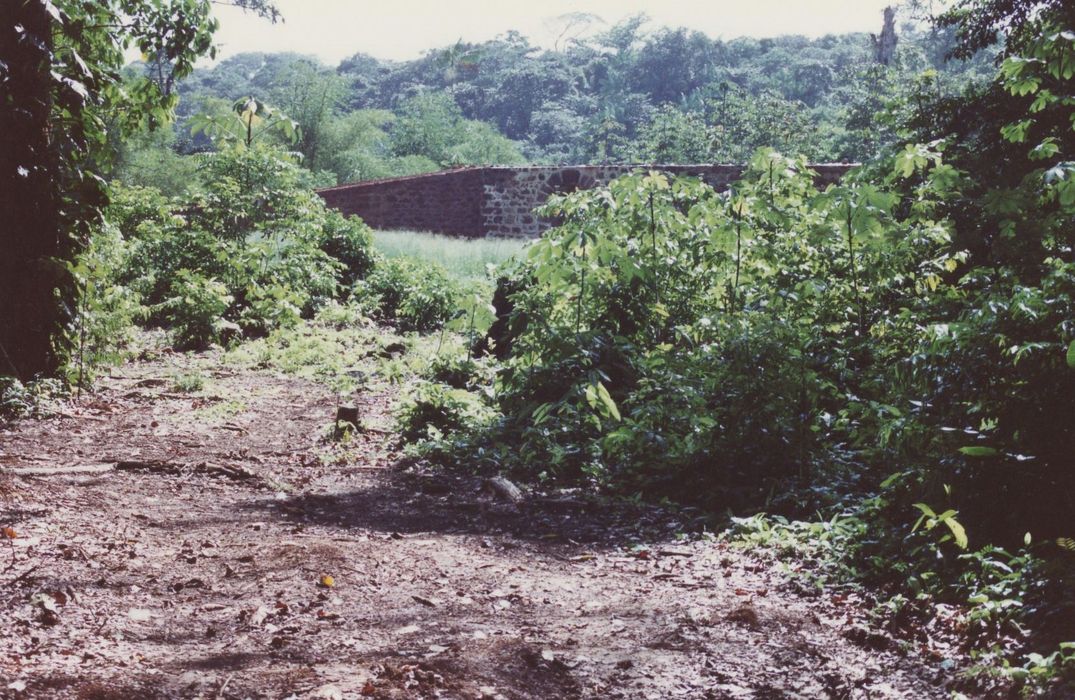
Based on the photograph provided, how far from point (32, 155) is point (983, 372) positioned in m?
5.85

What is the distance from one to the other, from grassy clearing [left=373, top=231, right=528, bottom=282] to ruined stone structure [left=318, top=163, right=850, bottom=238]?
115 cm

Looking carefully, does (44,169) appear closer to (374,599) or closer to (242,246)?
(374,599)

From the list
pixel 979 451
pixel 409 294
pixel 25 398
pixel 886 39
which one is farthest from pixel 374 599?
pixel 886 39

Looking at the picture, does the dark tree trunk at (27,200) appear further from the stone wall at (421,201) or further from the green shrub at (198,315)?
the stone wall at (421,201)

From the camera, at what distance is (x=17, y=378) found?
19.9 feet

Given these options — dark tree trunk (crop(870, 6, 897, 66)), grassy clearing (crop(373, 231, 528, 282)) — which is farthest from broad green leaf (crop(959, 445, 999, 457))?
dark tree trunk (crop(870, 6, 897, 66))

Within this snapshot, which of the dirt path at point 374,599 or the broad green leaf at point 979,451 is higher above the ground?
the broad green leaf at point 979,451

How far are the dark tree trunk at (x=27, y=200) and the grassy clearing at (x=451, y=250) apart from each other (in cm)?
790

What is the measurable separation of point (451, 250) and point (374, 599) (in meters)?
13.3

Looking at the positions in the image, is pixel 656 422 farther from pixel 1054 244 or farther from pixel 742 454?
pixel 1054 244

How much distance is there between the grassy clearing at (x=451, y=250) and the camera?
590 inches

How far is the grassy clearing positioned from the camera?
14992mm

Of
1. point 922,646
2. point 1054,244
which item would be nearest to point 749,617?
point 922,646

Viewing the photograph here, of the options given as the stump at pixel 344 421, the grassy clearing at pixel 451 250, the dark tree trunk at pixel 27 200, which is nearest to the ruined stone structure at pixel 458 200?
the grassy clearing at pixel 451 250
